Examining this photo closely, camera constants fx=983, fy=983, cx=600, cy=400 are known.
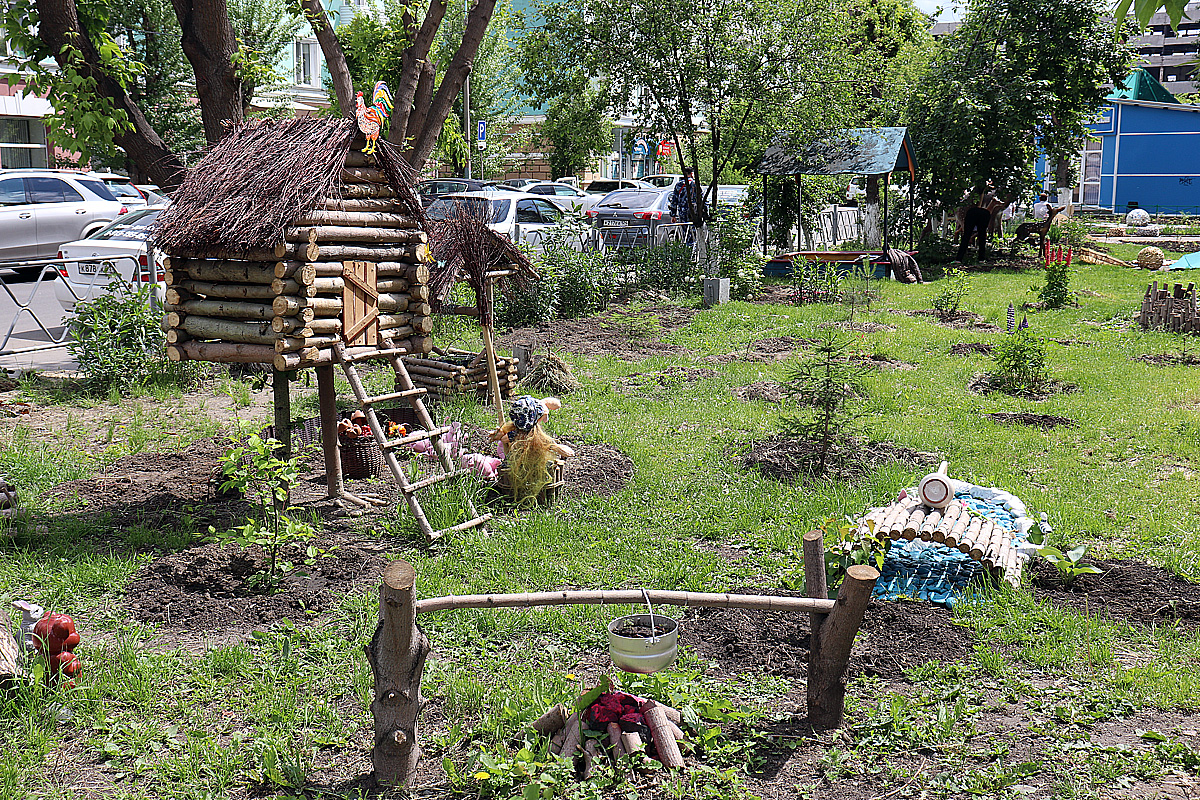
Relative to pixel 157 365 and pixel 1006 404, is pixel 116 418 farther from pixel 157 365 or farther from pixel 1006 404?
pixel 1006 404

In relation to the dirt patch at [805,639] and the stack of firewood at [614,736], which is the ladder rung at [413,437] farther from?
the stack of firewood at [614,736]

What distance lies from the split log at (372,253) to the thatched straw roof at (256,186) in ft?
1.07

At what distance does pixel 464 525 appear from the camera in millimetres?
6219

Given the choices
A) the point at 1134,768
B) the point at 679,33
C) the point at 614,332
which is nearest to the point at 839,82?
the point at 679,33

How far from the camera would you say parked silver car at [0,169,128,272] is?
1842 cm

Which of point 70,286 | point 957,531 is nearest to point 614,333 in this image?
point 70,286

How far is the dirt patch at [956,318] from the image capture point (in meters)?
14.6

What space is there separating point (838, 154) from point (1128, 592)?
16.1m

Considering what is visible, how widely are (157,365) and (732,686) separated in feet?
25.8

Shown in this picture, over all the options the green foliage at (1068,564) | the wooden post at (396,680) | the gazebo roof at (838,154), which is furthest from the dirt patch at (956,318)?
the wooden post at (396,680)

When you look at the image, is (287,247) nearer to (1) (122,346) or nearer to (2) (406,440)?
(2) (406,440)

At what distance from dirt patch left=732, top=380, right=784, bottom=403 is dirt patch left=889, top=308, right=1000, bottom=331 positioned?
16.1 feet

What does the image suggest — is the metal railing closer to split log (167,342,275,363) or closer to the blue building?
split log (167,342,275,363)

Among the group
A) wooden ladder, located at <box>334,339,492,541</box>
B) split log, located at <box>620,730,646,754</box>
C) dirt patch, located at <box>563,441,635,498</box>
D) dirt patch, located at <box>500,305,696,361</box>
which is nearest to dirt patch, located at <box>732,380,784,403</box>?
dirt patch, located at <box>500,305,696,361</box>
